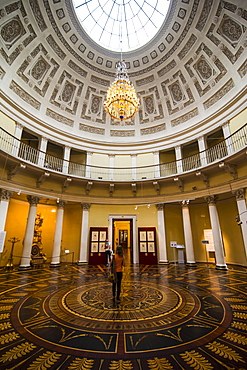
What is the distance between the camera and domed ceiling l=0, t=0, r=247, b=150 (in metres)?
10.1

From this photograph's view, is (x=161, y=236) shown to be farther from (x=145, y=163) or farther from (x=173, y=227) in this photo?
(x=145, y=163)

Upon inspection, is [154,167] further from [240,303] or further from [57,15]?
[57,15]

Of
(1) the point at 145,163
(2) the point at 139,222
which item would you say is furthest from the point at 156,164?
(2) the point at 139,222

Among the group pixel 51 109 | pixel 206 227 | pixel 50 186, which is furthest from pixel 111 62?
pixel 206 227

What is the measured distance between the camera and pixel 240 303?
469 centimetres

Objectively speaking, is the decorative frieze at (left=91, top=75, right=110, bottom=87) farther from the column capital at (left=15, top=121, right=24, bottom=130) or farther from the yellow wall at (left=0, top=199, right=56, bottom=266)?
the yellow wall at (left=0, top=199, right=56, bottom=266)

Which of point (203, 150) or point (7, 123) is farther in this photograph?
point (203, 150)

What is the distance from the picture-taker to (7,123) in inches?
403

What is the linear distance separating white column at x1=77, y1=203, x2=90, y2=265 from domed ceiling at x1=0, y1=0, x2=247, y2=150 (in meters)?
5.38

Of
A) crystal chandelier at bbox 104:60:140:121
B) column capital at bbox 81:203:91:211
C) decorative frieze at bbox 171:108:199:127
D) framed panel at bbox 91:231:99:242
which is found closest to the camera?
crystal chandelier at bbox 104:60:140:121

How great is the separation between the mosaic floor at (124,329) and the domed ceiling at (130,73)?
10.3 metres

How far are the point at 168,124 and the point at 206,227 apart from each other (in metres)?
8.82

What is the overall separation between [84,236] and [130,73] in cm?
1387

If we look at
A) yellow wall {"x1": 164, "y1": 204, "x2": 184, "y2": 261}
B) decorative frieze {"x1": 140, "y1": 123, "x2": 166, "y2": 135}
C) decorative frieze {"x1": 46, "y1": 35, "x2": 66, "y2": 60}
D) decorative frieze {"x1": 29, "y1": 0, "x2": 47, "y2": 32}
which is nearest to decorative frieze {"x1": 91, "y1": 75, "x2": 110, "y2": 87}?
decorative frieze {"x1": 46, "y1": 35, "x2": 66, "y2": 60}
